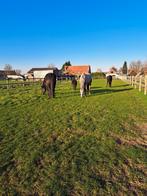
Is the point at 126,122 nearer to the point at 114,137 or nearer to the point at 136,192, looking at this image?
the point at 114,137

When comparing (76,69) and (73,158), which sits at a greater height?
(76,69)

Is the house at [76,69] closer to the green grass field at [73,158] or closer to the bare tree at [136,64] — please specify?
the bare tree at [136,64]

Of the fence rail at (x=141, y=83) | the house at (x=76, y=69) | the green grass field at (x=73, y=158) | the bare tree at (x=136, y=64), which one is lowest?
the green grass field at (x=73, y=158)

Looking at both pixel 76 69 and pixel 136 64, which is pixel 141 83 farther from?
pixel 136 64

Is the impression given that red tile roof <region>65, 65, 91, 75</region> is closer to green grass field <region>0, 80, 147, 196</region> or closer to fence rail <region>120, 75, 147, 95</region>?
fence rail <region>120, 75, 147, 95</region>

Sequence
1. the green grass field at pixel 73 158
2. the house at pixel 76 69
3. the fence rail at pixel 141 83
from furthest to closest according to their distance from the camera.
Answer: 1. the house at pixel 76 69
2. the fence rail at pixel 141 83
3. the green grass field at pixel 73 158

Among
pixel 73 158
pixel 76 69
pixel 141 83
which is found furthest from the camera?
pixel 76 69

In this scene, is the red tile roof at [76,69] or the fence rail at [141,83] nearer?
the fence rail at [141,83]

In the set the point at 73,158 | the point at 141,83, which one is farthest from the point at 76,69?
the point at 73,158

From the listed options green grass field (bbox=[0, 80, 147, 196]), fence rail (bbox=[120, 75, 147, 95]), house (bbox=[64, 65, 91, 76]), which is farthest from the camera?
house (bbox=[64, 65, 91, 76])

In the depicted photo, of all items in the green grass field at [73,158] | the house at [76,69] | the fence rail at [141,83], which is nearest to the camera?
the green grass field at [73,158]

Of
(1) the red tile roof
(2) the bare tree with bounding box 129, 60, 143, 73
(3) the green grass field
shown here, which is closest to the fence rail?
(3) the green grass field

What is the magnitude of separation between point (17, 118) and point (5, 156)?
313cm

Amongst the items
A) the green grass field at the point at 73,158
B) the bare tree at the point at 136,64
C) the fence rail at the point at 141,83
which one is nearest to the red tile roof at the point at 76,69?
the bare tree at the point at 136,64
